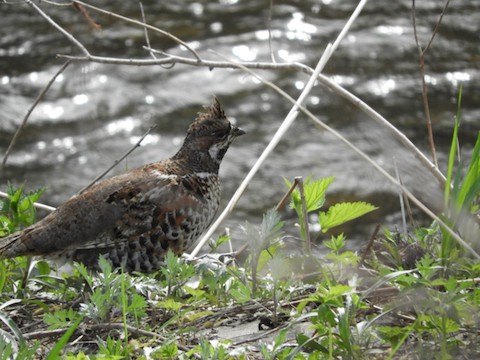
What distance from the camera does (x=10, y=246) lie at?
202 inches

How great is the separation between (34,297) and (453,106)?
6957 millimetres

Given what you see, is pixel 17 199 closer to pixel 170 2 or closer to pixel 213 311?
pixel 213 311

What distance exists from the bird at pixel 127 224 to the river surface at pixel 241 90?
12.5 ft

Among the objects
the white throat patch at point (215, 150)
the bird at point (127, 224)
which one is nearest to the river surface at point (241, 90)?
the white throat patch at point (215, 150)

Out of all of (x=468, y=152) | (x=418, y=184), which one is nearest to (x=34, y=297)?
(x=418, y=184)

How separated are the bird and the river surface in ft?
12.5

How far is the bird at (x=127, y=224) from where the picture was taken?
534 centimetres

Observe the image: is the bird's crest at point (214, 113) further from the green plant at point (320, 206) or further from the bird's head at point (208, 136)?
the green plant at point (320, 206)

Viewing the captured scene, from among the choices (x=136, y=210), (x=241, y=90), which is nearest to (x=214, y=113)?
(x=136, y=210)

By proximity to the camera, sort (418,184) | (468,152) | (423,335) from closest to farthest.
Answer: (423,335)
(418,184)
(468,152)

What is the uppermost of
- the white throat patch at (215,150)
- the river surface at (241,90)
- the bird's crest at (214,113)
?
the bird's crest at (214,113)

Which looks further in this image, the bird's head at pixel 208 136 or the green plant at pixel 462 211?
the bird's head at pixel 208 136

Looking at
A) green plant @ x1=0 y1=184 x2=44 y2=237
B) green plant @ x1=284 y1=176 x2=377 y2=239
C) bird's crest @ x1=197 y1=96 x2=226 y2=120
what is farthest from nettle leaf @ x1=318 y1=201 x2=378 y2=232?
green plant @ x1=0 y1=184 x2=44 y2=237

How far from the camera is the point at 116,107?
35.9 ft
